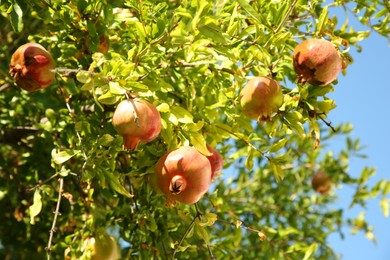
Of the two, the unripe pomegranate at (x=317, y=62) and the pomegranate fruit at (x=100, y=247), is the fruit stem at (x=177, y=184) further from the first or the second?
the pomegranate fruit at (x=100, y=247)

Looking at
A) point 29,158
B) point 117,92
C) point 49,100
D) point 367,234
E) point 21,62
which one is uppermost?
point 117,92

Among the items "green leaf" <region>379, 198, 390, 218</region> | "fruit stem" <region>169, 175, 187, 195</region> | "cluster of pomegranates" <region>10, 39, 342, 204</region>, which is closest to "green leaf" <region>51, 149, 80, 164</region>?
"cluster of pomegranates" <region>10, 39, 342, 204</region>

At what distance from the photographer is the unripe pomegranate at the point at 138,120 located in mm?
1458

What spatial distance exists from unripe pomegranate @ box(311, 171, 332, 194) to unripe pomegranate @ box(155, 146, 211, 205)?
245cm

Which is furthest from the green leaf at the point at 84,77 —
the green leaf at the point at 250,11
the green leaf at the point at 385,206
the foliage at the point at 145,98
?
the green leaf at the point at 385,206

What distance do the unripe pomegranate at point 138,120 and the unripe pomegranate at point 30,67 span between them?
40 cm

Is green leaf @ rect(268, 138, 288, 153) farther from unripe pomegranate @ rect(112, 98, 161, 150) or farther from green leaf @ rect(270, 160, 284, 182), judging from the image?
unripe pomegranate @ rect(112, 98, 161, 150)

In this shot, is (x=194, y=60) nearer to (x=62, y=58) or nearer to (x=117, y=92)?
(x=117, y=92)

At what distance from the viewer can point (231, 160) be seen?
261cm

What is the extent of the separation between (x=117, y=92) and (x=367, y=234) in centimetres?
270

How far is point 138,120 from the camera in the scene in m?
1.44

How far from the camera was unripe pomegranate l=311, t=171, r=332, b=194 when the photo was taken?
3.85 meters

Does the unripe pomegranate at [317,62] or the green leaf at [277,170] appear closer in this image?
the unripe pomegranate at [317,62]

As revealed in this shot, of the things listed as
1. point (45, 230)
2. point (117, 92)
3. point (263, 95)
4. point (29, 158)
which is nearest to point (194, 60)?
point (263, 95)
